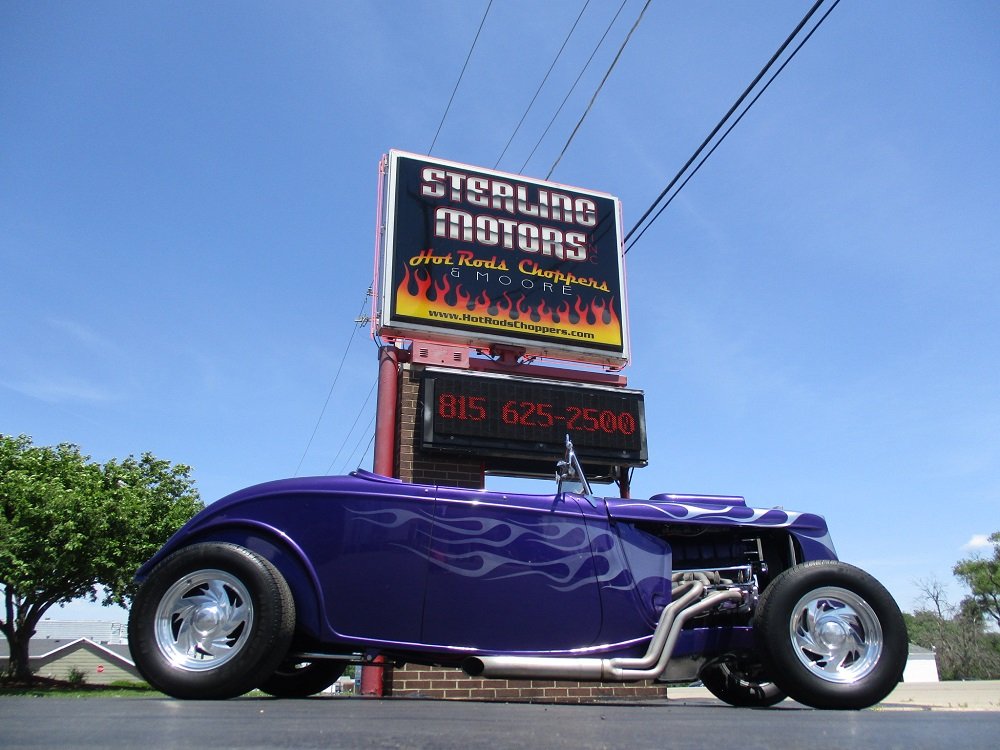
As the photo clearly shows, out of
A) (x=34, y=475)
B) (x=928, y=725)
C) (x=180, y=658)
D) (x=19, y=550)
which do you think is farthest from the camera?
(x=34, y=475)

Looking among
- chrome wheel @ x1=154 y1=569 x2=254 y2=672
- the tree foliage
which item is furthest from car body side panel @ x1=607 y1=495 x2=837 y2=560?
the tree foliage

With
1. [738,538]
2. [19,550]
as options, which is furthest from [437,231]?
[19,550]

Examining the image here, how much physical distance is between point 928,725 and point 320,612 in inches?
107

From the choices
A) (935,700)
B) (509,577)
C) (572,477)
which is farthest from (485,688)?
(935,700)

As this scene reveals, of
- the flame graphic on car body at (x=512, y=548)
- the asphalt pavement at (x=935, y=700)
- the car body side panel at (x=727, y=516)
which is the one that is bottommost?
the asphalt pavement at (x=935, y=700)

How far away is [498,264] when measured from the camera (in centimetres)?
1146

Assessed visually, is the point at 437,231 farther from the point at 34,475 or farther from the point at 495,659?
the point at 34,475

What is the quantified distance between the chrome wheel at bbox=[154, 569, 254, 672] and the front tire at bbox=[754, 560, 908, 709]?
2.71m

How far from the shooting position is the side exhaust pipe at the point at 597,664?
371 centimetres

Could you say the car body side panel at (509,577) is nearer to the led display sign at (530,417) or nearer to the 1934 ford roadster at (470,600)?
the 1934 ford roadster at (470,600)

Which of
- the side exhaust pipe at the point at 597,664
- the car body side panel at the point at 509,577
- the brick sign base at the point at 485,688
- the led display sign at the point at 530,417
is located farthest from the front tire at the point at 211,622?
the led display sign at the point at 530,417

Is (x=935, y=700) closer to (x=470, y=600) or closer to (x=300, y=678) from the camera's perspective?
(x=300, y=678)

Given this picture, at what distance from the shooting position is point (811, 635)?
13.1 ft

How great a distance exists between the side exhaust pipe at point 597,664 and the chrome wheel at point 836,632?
1.87ft
